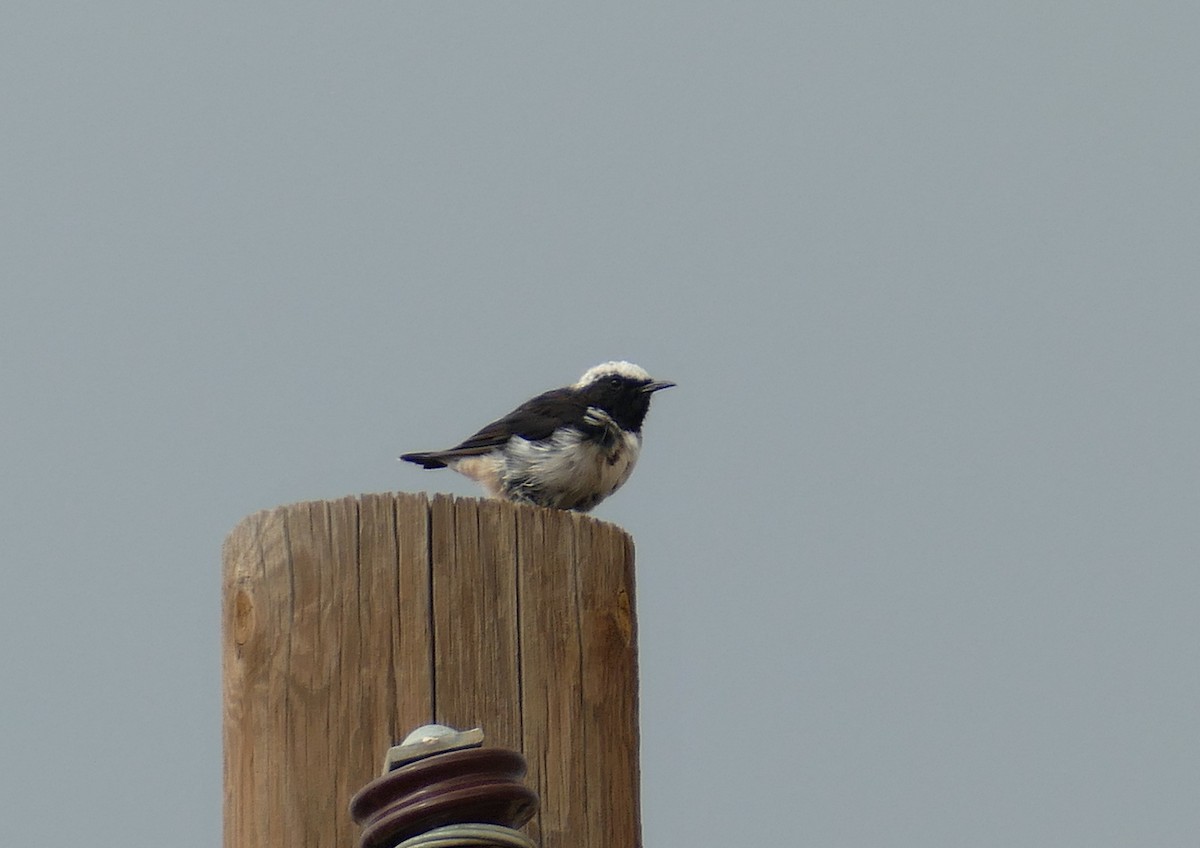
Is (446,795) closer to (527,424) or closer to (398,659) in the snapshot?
(398,659)

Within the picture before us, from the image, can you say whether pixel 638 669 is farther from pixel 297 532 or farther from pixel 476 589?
pixel 297 532

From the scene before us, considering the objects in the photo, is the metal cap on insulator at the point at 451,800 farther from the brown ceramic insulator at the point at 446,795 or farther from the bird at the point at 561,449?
the bird at the point at 561,449

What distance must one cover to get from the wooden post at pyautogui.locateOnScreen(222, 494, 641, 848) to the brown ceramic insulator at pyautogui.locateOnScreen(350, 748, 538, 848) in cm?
28

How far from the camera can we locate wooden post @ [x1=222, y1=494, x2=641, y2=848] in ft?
11.3

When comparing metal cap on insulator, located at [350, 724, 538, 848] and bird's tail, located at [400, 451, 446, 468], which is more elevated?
bird's tail, located at [400, 451, 446, 468]

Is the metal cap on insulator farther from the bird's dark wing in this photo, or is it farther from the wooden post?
the bird's dark wing

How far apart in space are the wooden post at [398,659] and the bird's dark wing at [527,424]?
15.7 ft

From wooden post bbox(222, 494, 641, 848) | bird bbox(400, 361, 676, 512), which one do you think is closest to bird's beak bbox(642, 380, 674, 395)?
bird bbox(400, 361, 676, 512)

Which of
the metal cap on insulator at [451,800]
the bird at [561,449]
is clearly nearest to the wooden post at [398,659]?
the metal cap on insulator at [451,800]

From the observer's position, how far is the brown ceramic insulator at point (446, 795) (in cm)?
306

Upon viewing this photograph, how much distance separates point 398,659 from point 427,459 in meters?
5.46

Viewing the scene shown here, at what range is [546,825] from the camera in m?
3.52

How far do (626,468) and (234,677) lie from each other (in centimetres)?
511

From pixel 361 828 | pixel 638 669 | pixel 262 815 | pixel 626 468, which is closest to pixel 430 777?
pixel 361 828
